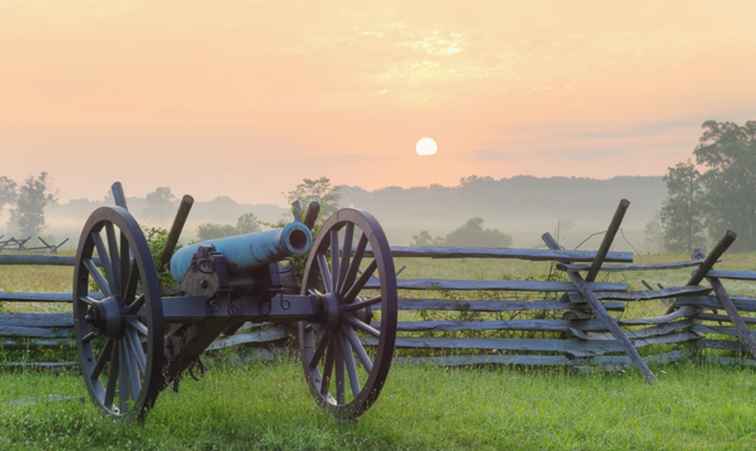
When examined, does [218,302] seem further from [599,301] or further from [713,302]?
[713,302]

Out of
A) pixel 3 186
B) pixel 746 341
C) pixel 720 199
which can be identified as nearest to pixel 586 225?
pixel 3 186

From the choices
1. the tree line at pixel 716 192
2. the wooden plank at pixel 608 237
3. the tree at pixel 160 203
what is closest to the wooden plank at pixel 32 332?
the wooden plank at pixel 608 237

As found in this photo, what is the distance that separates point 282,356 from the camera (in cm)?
920

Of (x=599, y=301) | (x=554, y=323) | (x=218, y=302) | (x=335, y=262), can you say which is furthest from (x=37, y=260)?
(x=599, y=301)

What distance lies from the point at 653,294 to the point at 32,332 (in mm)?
7336

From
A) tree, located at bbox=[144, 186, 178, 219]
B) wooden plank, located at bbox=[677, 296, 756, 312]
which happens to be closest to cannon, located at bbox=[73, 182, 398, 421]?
wooden plank, located at bbox=[677, 296, 756, 312]

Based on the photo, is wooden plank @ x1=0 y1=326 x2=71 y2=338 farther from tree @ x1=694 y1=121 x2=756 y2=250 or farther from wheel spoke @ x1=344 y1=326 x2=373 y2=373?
tree @ x1=694 y1=121 x2=756 y2=250

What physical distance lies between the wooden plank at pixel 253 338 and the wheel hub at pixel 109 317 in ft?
9.35

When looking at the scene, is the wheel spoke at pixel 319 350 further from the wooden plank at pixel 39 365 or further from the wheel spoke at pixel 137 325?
the wooden plank at pixel 39 365

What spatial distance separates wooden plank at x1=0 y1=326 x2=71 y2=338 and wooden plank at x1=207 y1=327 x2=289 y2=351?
66.4 inches

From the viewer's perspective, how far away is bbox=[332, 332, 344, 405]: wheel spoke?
20.8 ft

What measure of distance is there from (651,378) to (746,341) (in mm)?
1894

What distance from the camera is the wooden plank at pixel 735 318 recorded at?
10305mm

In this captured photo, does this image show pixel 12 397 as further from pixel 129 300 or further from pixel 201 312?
pixel 201 312
